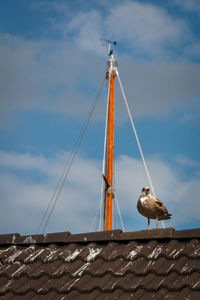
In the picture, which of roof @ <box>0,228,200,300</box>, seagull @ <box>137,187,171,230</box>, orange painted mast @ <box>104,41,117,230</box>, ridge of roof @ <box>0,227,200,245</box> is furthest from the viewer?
orange painted mast @ <box>104,41,117,230</box>

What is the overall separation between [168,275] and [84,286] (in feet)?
2.84

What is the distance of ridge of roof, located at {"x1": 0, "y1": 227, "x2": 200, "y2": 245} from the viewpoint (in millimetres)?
5551

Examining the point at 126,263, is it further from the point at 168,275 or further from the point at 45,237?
the point at 45,237

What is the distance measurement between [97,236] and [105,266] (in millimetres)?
676

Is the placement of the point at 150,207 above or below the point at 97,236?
above

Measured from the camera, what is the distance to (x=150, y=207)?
280 inches

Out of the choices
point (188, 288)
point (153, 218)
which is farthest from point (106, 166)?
point (188, 288)

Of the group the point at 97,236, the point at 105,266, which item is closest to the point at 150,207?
the point at 97,236

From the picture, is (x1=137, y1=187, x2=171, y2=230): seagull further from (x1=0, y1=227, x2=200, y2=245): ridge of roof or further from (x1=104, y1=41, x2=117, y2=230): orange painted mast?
(x1=104, y1=41, x2=117, y2=230): orange painted mast

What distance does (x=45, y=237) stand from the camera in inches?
252

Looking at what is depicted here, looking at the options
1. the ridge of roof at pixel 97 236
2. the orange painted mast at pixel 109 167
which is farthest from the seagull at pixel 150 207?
the orange painted mast at pixel 109 167

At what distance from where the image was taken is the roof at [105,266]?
477 centimetres

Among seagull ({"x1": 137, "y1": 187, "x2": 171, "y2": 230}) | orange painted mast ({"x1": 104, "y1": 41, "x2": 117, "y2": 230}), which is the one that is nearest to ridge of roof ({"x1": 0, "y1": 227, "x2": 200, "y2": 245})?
seagull ({"x1": 137, "y1": 187, "x2": 171, "y2": 230})

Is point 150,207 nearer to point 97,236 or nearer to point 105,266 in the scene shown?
point 97,236
